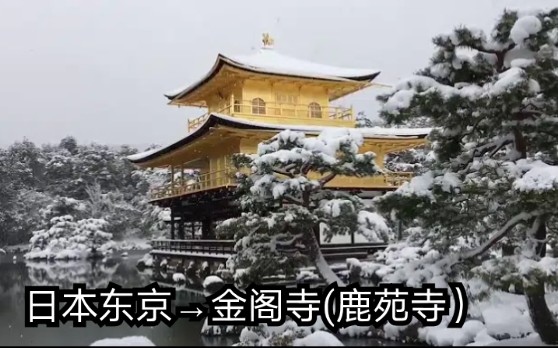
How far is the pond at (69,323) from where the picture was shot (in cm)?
1187

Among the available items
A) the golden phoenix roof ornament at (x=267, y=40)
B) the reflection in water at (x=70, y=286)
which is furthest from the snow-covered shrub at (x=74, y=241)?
the golden phoenix roof ornament at (x=267, y=40)

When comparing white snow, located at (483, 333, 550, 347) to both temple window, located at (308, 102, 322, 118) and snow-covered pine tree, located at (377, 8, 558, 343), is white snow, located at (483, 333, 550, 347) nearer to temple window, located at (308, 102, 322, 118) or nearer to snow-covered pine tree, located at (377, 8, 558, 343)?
snow-covered pine tree, located at (377, 8, 558, 343)

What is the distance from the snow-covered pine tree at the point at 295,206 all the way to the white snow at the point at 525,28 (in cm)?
484

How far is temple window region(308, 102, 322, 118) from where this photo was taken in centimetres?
2472

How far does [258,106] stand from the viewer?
23.8m

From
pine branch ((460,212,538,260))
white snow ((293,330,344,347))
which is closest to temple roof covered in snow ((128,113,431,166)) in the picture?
pine branch ((460,212,538,260))

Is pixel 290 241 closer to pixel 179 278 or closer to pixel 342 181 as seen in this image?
pixel 342 181

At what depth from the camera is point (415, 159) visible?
3669 centimetres

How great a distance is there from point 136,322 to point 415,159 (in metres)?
30.6

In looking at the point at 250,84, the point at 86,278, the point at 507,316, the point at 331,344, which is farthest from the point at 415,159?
the point at 331,344

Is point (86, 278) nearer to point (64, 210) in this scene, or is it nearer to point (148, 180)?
point (64, 210)

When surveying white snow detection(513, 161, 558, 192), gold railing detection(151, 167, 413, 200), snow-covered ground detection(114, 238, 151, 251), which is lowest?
snow-covered ground detection(114, 238, 151, 251)

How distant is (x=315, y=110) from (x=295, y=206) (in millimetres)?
11673

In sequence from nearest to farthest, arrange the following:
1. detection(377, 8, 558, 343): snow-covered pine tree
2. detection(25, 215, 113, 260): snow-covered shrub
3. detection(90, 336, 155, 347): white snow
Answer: detection(90, 336, 155, 347): white snow
detection(377, 8, 558, 343): snow-covered pine tree
detection(25, 215, 113, 260): snow-covered shrub
